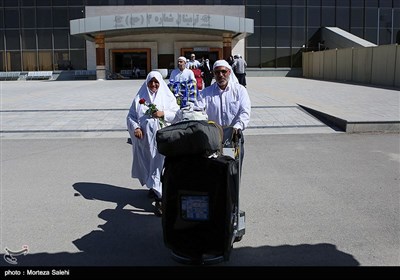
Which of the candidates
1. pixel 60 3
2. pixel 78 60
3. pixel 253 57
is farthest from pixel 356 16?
pixel 60 3

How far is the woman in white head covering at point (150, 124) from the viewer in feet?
18.0

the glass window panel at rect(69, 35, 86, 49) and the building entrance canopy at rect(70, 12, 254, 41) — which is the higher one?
the building entrance canopy at rect(70, 12, 254, 41)

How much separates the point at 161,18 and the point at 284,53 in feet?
45.8

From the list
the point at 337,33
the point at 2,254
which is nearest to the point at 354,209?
the point at 2,254

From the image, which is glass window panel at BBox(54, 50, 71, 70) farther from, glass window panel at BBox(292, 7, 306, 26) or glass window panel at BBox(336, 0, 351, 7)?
glass window panel at BBox(336, 0, 351, 7)

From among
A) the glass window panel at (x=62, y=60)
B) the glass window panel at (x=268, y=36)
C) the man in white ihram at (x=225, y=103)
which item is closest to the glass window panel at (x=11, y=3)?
the glass window panel at (x=62, y=60)

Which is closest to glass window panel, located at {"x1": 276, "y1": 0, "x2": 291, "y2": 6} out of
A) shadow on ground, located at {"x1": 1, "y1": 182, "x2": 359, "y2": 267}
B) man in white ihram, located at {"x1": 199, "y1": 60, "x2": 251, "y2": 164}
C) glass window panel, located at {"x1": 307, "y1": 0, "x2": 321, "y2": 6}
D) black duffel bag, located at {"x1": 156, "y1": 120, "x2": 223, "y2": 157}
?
glass window panel, located at {"x1": 307, "y1": 0, "x2": 321, "y2": 6}

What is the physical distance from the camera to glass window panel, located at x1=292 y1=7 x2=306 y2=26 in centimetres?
4294

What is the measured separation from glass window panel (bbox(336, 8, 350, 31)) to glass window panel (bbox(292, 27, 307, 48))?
11.5 ft

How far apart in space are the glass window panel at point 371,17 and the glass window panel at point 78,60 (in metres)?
27.7

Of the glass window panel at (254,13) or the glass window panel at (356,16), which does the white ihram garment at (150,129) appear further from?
the glass window panel at (356,16)

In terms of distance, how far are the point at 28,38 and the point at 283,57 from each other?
24929 millimetres
